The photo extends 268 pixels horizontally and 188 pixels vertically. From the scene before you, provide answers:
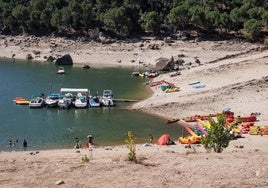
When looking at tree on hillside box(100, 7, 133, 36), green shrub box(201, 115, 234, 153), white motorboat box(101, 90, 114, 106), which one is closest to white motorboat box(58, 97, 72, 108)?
white motorboat box(101, 90, 114, 106)

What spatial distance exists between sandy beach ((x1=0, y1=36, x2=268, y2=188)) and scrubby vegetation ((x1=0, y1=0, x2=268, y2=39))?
265 inches

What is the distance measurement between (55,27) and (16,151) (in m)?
104

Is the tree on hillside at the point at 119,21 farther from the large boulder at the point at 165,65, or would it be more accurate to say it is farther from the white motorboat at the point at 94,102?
the white motorboat at the point at 94,102

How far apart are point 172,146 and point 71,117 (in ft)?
74.8

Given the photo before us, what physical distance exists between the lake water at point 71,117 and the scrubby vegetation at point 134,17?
3916 centimetres

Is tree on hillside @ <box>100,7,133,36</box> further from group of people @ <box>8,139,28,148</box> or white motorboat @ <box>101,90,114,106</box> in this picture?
group of people @ <box>8,139,28,148</box>

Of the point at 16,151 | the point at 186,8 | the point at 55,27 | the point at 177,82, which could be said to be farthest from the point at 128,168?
the point at 55,27

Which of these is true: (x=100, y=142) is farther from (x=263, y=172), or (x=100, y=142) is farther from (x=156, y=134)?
(x=263, y=172)

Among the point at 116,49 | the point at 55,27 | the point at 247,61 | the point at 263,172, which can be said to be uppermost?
the point at 55,27

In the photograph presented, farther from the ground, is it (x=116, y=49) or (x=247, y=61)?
(x=116, y=49)

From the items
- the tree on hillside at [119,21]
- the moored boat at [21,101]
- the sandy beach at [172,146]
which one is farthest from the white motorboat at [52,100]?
the tree on hillside at [119,21]

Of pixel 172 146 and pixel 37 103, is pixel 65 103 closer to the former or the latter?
pixel 37 103

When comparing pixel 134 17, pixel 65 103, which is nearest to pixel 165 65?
pixel 65 103

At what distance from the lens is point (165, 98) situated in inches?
2901
